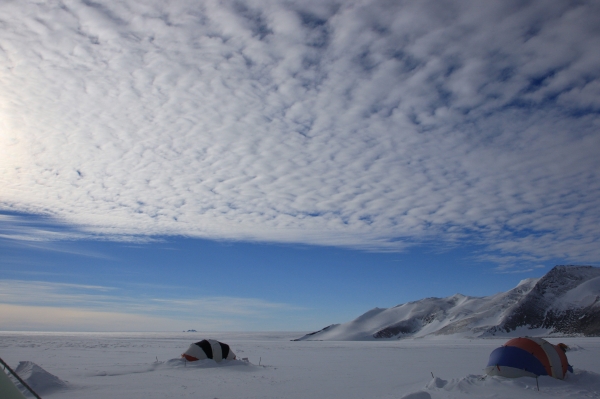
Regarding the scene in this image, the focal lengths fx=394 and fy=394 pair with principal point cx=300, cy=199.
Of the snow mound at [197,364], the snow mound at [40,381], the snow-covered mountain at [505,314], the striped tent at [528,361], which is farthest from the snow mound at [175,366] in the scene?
the snow-covered mountain at [505,314]

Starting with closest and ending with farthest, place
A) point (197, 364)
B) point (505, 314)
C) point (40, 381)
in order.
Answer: point (40, 381) < point (197, 364) < point (505, 314)

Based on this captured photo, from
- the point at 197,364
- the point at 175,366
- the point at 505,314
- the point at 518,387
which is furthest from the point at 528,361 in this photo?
the point at 505,314

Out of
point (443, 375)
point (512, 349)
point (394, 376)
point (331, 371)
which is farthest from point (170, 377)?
point (512, 349)

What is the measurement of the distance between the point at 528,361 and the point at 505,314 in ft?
352

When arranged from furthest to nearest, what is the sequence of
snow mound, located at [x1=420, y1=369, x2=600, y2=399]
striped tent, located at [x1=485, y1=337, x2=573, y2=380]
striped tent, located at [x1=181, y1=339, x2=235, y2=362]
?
striped tent, located at [x1=181, y1=339, x2=235, y2=362]
striped tent, located at [x1=485, y1=337, x2=573, y2=380]
snow mound, located at [x1=420, y1=369, x2=600, y2=399]

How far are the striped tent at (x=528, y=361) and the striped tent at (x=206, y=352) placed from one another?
15.7m

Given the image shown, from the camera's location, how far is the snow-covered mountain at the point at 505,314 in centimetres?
10238

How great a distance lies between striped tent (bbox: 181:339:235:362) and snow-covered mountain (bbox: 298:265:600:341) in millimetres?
93603

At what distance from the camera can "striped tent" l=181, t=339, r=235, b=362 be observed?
2442 cm

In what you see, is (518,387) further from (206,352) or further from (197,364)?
(206,352)

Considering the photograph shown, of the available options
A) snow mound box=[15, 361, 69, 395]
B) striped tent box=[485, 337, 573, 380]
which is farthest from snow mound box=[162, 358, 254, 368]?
striped tent box=[485, 337, 573, 380]

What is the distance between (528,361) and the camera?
16.9 m

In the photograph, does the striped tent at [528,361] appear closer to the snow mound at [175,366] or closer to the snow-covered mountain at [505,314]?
the snow mound at [175,366]

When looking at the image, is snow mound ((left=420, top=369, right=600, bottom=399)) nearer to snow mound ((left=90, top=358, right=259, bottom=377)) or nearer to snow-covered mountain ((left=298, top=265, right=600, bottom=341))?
snow mound ((left=90, top=358, right=259, bottom=377))
